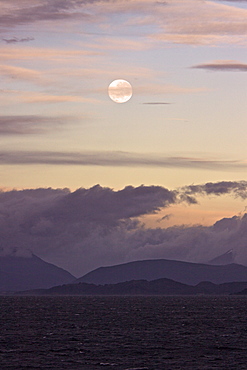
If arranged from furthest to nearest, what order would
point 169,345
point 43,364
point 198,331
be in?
point 198,331 < point 169,345 < point 43,364

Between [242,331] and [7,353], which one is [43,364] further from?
[242,331]

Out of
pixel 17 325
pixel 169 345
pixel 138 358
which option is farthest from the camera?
pixel 17 325

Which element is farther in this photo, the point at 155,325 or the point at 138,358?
the point at 155,325

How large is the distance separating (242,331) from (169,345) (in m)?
44.4

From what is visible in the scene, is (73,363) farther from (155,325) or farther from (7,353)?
(155,325)

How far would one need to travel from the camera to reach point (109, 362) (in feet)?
350

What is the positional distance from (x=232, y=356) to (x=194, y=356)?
6.78m

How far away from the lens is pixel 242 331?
563ft

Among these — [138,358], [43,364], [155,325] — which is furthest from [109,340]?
[155,325]

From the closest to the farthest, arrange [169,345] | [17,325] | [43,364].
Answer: [43,364], [169,345], [17,325]

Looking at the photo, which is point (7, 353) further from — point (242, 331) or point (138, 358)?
point (242, 331)

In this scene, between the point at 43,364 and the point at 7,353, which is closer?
the point at 43,364

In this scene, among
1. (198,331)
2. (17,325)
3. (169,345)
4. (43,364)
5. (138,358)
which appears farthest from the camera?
(17,325)

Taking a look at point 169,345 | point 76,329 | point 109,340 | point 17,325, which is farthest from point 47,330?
point 169,345
